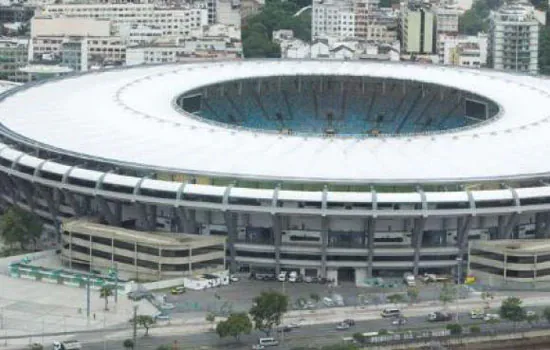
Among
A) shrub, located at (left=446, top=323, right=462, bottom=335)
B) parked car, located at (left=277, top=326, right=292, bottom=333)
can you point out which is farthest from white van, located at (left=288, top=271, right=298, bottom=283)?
shrub, located at (left=446, top=323, right=462, bottom=335)

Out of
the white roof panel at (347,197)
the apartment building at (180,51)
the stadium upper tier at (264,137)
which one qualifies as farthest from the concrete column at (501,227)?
the apartment building at (180,51)

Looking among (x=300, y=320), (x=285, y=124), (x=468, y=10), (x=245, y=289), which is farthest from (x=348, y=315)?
(x=468, y=10)

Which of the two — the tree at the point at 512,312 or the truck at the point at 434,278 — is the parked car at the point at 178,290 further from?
the tree at the point at 512,312

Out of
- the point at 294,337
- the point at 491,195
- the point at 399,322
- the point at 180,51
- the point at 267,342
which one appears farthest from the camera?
the point at 180,51

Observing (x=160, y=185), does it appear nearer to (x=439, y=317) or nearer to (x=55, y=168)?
(x=55, y=168)

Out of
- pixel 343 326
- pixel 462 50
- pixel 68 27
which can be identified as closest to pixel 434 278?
pixel 343 326

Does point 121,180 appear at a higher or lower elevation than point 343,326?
higher
